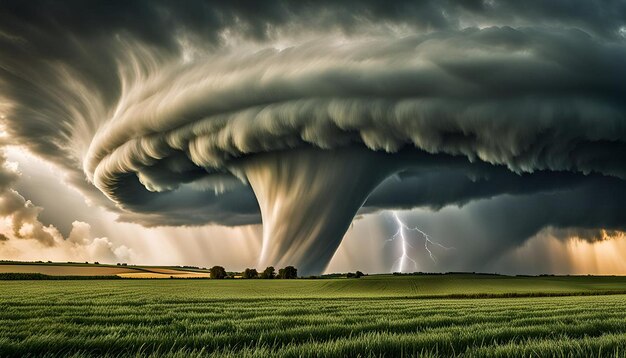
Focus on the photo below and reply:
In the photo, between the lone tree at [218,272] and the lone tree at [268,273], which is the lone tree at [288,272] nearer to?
the lone tree at [268,273]

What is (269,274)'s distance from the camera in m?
133

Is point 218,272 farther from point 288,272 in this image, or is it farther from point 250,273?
point 288,272

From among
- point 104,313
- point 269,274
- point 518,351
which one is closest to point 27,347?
point 518,351

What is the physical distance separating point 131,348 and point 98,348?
53cm

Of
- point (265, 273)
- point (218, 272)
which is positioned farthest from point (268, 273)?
point (218, 272)

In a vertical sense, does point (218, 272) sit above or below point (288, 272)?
below

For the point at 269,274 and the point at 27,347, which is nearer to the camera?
the point at 27,347

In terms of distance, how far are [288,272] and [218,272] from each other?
22182 mm

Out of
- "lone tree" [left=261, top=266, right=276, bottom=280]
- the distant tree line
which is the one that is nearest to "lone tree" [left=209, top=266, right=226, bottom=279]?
the distant tree line

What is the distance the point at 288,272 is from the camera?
431 ft

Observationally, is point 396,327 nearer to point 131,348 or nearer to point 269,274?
point 131,348

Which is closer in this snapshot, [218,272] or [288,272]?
[288,272]

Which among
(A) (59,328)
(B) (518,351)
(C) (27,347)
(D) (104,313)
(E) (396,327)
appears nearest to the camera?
(B) (518,351)

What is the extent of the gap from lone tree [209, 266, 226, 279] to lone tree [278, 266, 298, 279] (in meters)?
18.2
